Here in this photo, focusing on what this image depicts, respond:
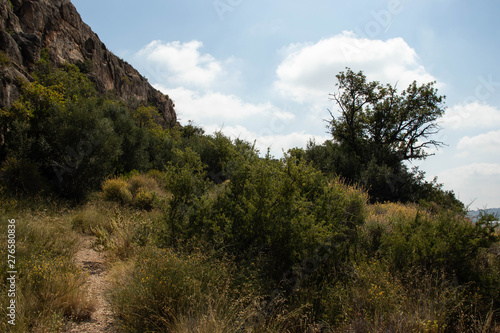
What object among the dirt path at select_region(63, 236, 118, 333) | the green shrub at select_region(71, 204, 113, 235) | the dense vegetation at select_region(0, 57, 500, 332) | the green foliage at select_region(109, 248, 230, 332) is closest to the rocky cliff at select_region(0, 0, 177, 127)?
the green shrub at select_region(71, 204, 113, 235)

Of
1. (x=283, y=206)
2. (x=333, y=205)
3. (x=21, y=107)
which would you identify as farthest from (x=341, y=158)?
(x=21, y=107)

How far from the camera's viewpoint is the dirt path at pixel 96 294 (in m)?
3.47

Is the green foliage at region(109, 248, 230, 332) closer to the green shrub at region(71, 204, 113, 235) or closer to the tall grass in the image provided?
the tall grass

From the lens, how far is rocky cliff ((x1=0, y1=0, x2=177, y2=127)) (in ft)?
55.8

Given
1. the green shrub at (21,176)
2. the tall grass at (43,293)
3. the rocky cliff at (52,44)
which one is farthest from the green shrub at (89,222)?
the rocky cliff at (52,44)

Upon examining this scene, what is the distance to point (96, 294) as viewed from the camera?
4.28m

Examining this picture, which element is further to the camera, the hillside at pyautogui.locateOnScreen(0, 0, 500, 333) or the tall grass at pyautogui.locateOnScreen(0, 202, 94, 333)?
the hillside at pyautogui.locateOnScreen(0, 0, 500, 333)

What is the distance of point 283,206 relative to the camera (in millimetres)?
4977

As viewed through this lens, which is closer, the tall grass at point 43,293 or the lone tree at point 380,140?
the tall grass at point 43,293

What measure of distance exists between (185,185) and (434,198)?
18808 millimetres

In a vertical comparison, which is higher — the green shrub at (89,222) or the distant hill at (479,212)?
the distant hill at (479,212)

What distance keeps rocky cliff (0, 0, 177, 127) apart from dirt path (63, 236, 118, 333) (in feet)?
30.1

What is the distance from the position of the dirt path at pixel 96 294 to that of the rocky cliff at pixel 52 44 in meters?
9.19

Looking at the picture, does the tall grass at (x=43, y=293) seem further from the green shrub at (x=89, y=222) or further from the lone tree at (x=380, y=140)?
the lone tree at (x=380, y=140)
